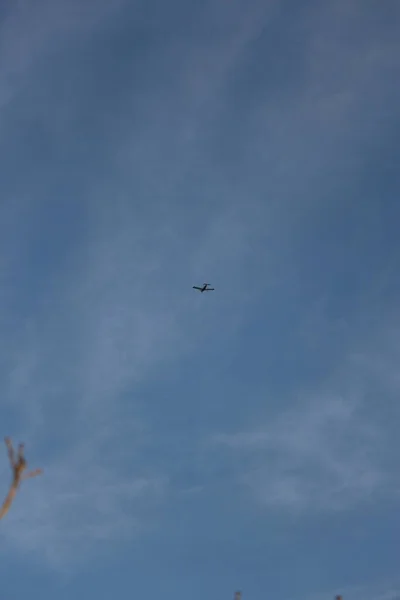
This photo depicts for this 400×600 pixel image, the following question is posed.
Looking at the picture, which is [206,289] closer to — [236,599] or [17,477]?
[236,599]

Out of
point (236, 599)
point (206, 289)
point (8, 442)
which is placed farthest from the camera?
point (206, 289)

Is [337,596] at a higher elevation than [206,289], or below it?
below

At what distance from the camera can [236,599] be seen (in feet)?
137

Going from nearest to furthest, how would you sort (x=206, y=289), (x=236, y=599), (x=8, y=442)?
(x=8, y=442)
(x=236, y=599)
(x=206, y=289)

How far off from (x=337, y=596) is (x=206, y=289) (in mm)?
148959

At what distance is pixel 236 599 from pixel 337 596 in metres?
6.55

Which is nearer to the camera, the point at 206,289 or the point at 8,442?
the point at 8,442

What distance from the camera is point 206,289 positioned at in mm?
190250

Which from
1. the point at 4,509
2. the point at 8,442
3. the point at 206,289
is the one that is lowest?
the point at 4,509

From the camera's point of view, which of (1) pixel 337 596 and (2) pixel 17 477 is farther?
(1) pixel 337 596

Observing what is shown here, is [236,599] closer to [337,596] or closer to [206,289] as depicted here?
[337,596]

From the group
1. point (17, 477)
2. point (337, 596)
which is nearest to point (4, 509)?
point (17, 477)

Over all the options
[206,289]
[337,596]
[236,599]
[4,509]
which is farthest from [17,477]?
[206,289]

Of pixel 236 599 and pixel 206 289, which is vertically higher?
pixel 206 289
